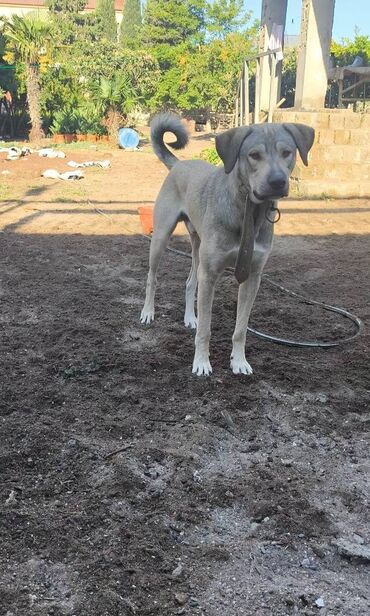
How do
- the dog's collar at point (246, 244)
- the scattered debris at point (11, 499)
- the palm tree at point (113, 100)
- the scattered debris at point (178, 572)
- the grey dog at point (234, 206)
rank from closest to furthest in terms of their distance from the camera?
1. the scattered debris at point (178, 572)
2. the scattered debris at point (11, 499)
3. the grey dog at point (234, 206)
4. the dog's collar at point (246, 244)
5. the palm tree at point (113, 100)

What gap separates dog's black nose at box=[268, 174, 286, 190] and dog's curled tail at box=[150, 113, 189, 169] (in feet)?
6.06

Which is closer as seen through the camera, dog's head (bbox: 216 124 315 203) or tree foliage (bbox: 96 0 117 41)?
dog's head (bbox: 216 124 315 203)

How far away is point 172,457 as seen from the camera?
2668 millimetres

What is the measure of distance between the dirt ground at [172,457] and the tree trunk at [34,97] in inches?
661

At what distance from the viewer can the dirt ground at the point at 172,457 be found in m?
1.92

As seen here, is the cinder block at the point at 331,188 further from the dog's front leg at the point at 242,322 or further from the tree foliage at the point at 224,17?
the tree foliage at the point at 224,17

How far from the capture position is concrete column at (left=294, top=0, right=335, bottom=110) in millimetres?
10719

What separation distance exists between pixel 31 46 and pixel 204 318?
775 inches

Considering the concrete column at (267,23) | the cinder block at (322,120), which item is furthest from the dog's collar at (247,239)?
the concrete column at (267,23)

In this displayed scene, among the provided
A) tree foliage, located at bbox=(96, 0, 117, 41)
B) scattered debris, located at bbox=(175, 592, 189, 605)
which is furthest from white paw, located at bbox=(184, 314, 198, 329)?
tree foliage, located at bbox=(96, 0, 117, 41)

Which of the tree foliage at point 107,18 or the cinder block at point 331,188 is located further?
the tree foliage at point 107,18

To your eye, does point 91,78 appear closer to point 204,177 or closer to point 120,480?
point 204,177

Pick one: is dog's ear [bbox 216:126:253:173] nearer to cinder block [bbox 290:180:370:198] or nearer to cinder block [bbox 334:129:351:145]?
cinder block [bbox 290:180:370:198]

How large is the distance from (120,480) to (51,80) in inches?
900
